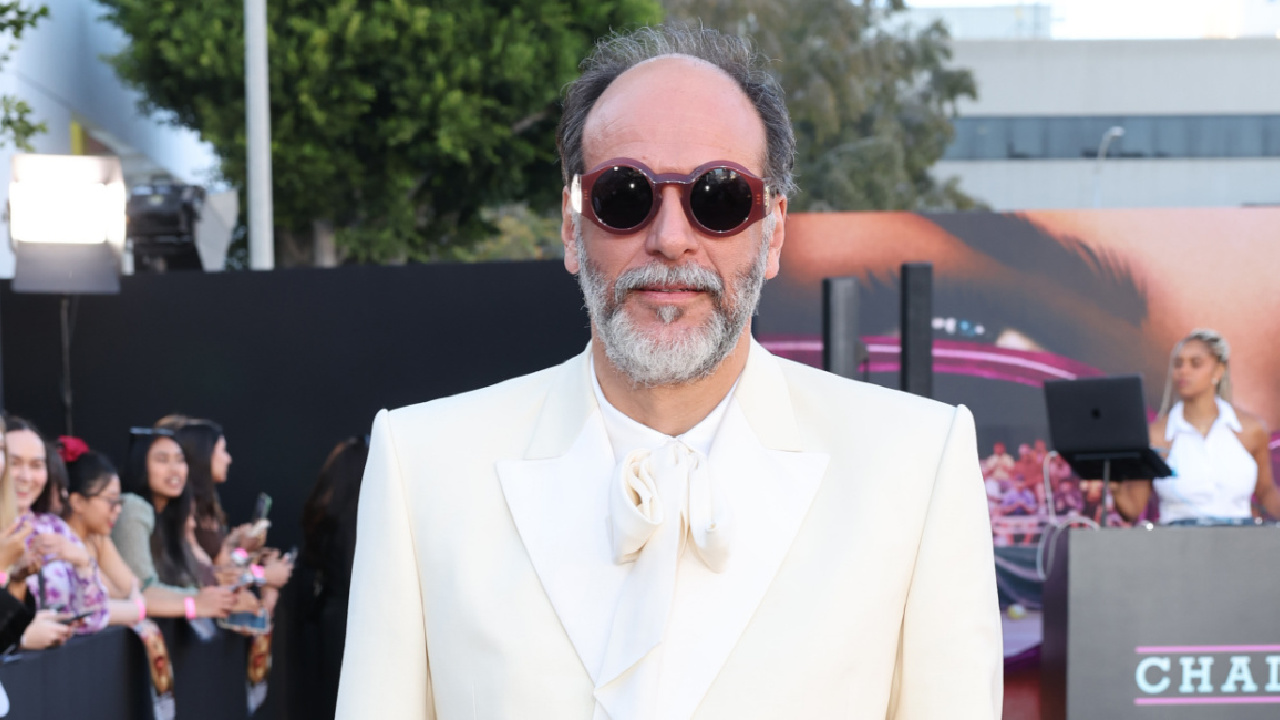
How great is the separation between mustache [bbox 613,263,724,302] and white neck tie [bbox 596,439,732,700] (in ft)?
0.68

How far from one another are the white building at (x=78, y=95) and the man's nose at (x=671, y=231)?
8.78m

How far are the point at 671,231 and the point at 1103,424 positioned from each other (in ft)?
19.4

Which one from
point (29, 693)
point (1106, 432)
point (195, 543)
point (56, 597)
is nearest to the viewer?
point (29, 693)

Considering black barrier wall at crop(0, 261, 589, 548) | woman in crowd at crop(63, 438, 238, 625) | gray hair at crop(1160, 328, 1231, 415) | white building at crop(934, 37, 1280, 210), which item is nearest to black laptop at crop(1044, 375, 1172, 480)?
gray hair at crop(1160, 328, 1231, 415)

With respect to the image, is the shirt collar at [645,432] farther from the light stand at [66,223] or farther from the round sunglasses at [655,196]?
the light stand at [66,223]

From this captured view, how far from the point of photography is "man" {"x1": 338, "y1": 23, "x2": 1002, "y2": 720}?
69.9 inches

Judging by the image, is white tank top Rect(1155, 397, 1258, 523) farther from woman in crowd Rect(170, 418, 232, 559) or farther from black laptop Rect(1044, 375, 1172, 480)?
woman in crowd Rect(170, 418, 232, 559)

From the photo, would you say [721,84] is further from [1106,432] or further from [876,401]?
[1106,432]

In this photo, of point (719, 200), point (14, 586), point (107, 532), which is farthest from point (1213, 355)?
point (719, 200)

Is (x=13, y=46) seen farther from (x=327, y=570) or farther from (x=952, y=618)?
(x=952, y=618)

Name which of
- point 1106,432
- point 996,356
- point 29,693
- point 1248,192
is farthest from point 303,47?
point 1248,192

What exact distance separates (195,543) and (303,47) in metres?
8.93

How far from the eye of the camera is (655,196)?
1836mm

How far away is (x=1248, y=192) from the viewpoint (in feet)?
141
